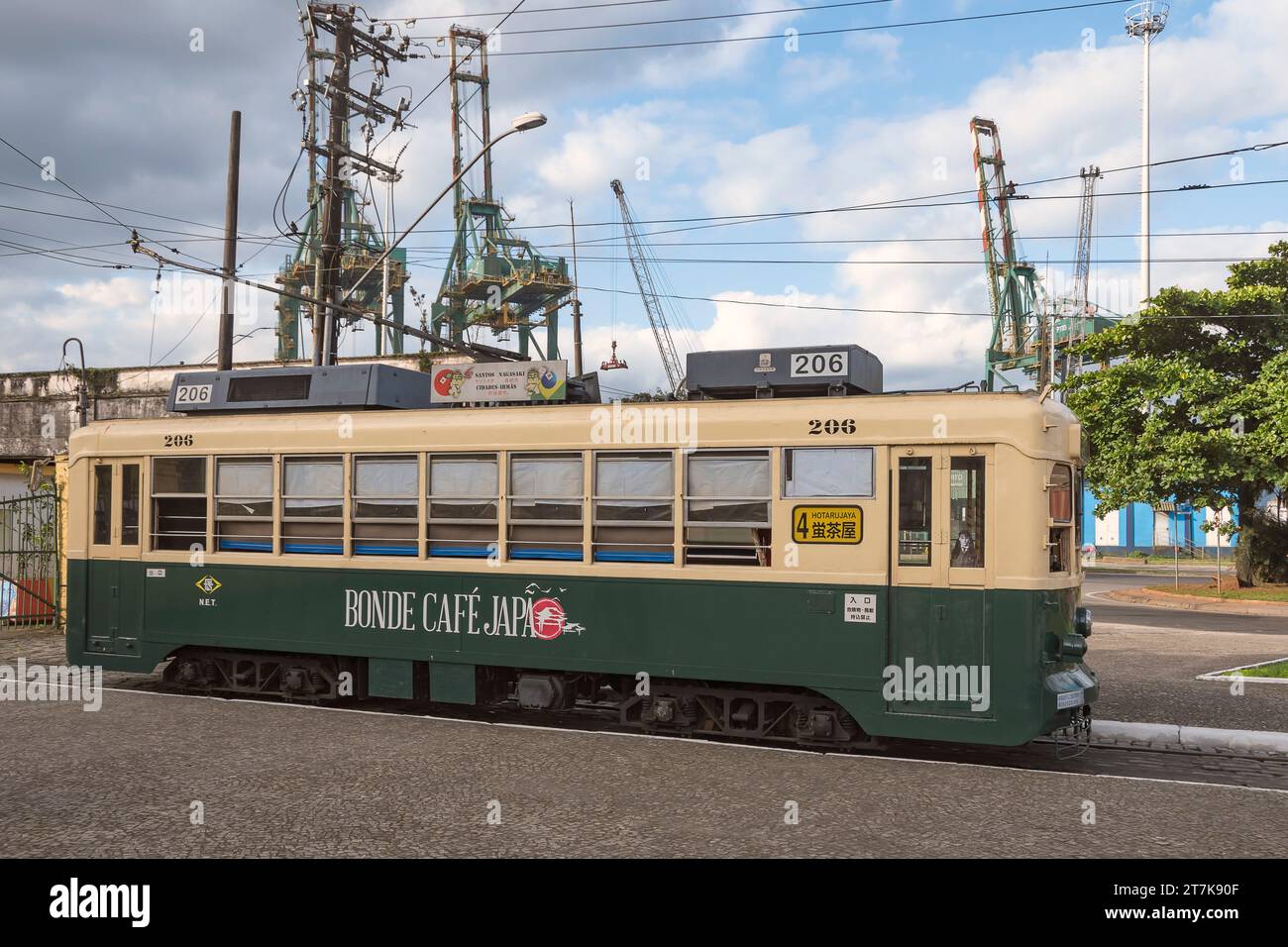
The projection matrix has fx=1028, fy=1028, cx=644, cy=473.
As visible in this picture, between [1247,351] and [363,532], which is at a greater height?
[1247,351]

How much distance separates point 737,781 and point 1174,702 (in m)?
6.29

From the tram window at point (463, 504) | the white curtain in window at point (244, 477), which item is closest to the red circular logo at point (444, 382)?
the tram window at point (463, 504)

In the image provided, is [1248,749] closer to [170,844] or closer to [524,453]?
[524,453]

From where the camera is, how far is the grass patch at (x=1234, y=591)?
27.3 m

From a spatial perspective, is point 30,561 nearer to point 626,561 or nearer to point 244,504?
point 244,504

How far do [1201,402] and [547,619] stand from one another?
25538mm

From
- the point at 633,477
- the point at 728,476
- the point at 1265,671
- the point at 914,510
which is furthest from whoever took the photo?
the point at 1265,671

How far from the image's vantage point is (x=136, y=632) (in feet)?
39.1

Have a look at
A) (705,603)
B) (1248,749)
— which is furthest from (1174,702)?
(705,603)

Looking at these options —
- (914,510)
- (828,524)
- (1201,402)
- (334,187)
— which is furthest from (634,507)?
(1201,402)

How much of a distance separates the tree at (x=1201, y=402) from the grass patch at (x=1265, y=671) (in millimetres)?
15290

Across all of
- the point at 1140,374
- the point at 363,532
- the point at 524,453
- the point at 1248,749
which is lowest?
the point at 1248,749

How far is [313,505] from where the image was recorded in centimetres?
1112
